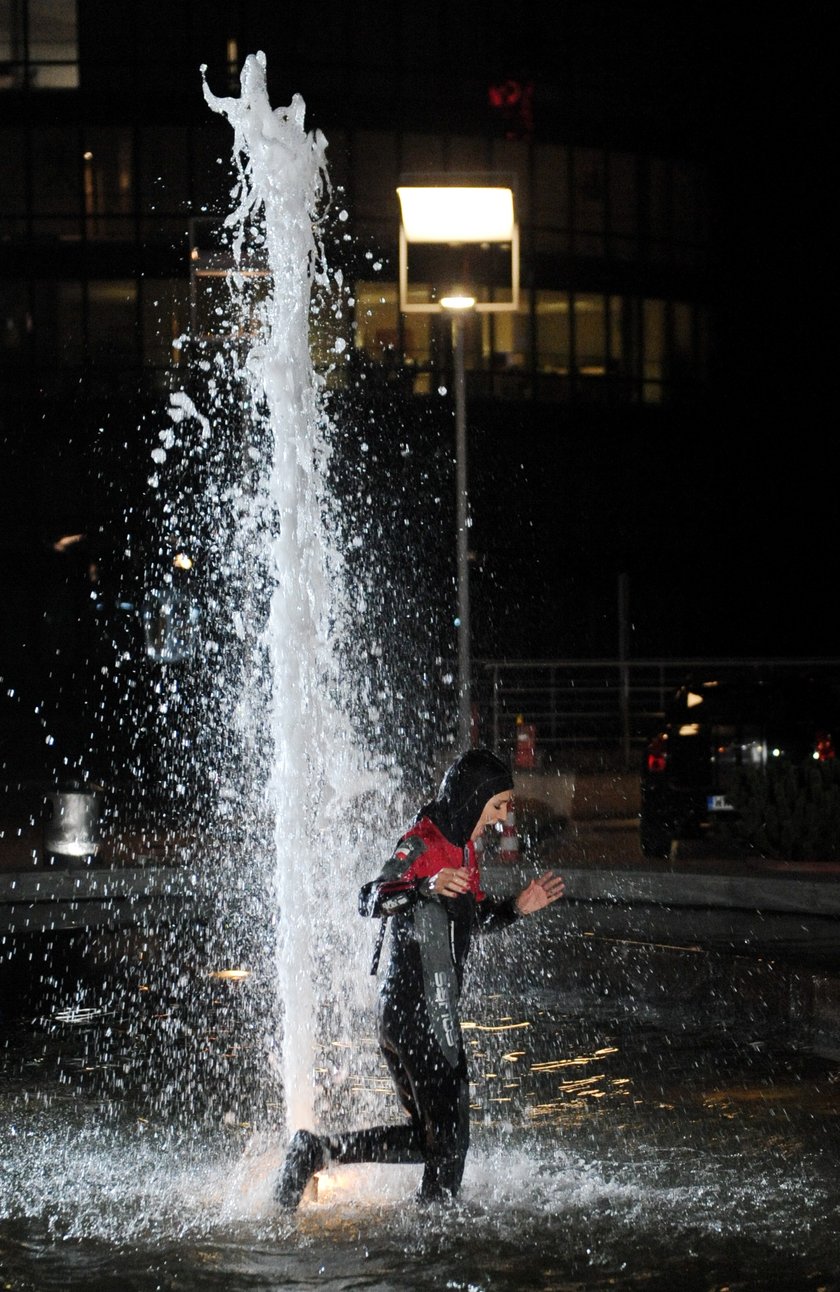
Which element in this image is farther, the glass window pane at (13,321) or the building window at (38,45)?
the building window at (38,45)

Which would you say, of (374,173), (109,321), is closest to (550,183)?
(374,173)

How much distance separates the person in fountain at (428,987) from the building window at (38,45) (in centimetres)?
4025

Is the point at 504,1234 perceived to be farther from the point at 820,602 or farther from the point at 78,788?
the point at 820,602

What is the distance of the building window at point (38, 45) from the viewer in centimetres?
4219

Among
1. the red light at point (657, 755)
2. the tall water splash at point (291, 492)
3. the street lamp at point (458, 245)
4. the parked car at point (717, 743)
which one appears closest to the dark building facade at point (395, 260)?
the street lamp at point (458, 245)

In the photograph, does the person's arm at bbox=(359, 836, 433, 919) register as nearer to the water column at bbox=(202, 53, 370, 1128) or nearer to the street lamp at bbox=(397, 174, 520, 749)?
the water column at bbox=(202, 53, 370, 1128)

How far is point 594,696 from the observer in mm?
26969

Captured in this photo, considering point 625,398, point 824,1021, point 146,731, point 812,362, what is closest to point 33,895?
point 824,1021

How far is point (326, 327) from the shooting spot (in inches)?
1665

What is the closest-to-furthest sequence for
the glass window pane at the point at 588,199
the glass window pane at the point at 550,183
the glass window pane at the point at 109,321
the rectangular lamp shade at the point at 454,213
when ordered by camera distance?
the rectangular lamp shade at the point at 454,213, the glass window pane at the point at 109,321, the glass window pane at the point at 550,183, the glass window pane at the point at 588,199

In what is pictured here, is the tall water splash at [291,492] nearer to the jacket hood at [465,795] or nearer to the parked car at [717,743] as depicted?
the jacket hood at [465,795]

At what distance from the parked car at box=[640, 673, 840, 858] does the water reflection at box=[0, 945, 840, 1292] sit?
778cm

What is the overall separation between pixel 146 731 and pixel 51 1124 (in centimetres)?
3056

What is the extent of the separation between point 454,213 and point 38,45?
26472 millimetres
